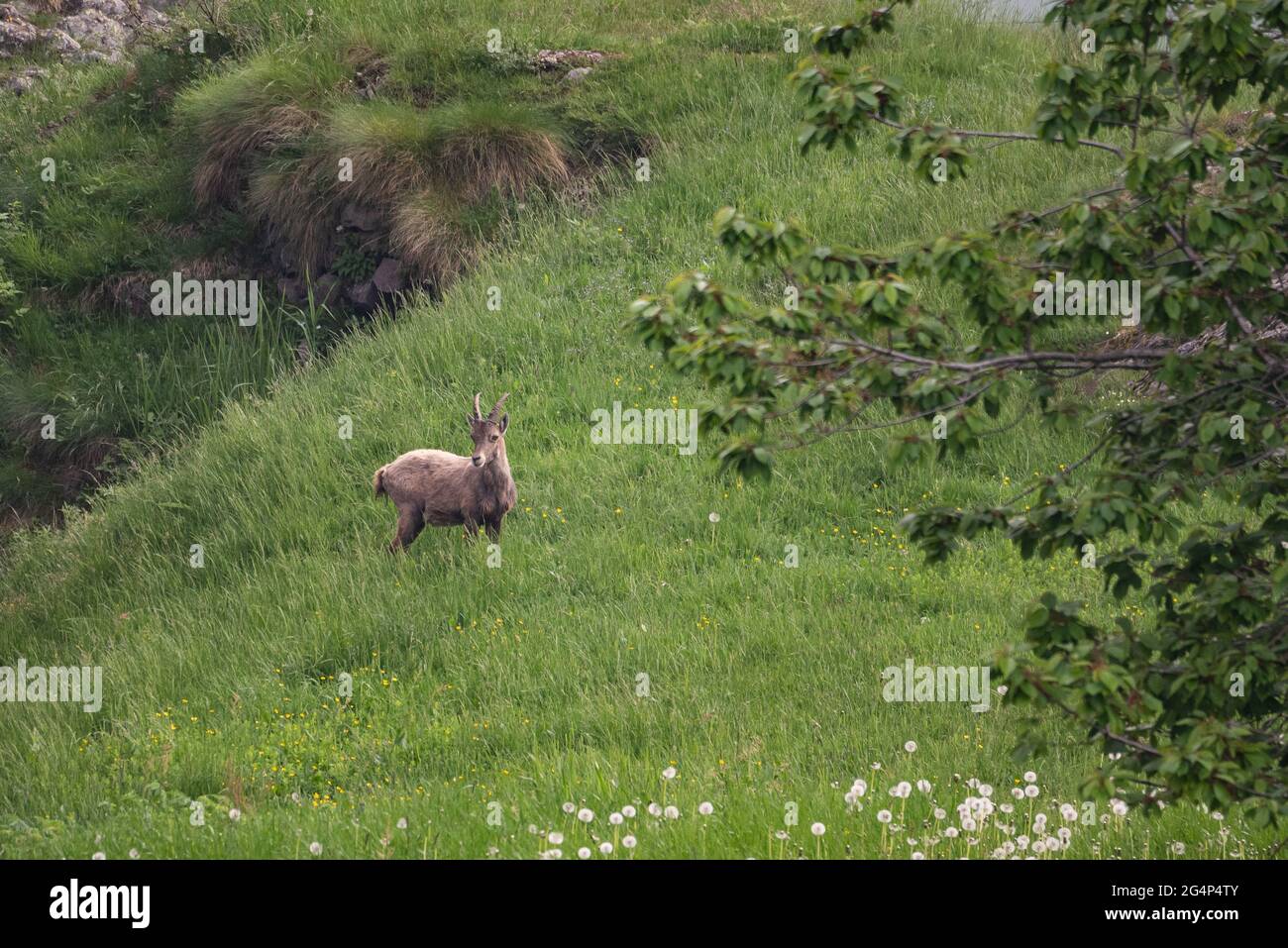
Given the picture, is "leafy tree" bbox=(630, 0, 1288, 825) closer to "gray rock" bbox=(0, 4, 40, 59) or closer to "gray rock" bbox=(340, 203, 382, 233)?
"gray rock" bbox=(340, 203, 382, 233)

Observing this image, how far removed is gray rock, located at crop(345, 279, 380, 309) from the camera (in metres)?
17.4

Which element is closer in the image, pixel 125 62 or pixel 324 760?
pixel 324 760

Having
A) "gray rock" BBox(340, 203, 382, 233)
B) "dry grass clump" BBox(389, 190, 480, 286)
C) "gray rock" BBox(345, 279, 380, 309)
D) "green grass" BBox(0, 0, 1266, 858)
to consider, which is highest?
"gray rock" BBox(340, 203, 382, 233)

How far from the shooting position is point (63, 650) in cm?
1148

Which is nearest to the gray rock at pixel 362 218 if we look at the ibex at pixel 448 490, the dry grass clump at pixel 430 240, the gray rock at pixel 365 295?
the dry grass clump at pixel 430 240

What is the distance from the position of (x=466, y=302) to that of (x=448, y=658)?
627 cm

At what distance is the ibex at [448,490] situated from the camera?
34.4 feet

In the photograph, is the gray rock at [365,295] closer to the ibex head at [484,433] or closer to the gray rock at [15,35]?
the ibex head at [484,433]

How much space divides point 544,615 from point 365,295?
28.2ft

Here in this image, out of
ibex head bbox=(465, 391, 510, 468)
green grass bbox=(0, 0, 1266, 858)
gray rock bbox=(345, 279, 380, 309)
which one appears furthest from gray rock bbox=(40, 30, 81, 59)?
ibex head bbox=(465, 391, 510, 468)

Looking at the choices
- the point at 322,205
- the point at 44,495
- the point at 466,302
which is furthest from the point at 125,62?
the point at 466,302

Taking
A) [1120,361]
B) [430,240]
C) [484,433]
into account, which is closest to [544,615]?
[484,433]

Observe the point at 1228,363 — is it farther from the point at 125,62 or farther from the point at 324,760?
the point at 125,62

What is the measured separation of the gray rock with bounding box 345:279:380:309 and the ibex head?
7757 mm
